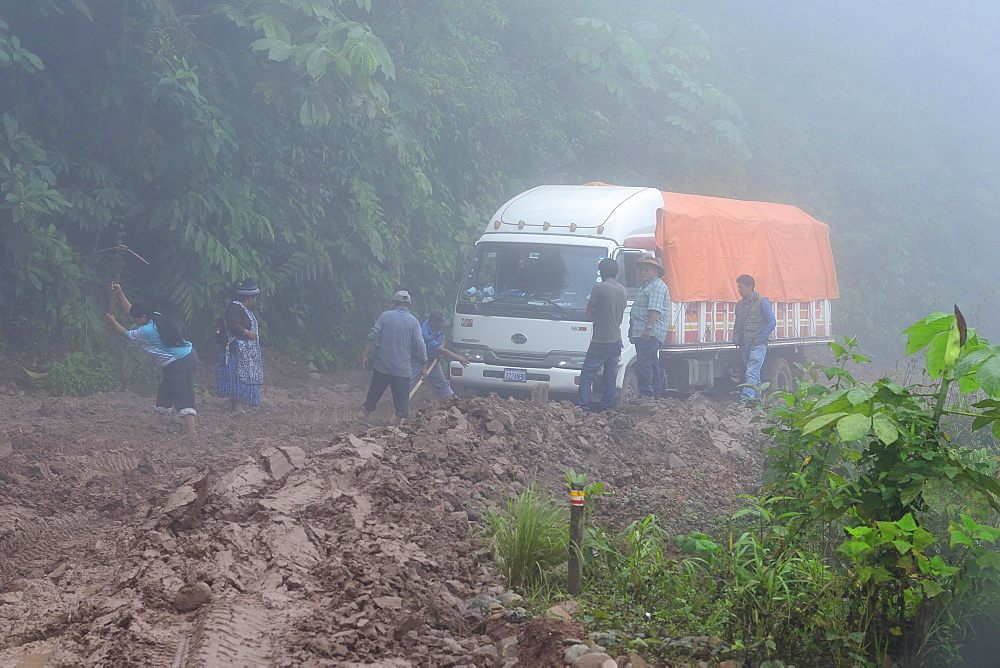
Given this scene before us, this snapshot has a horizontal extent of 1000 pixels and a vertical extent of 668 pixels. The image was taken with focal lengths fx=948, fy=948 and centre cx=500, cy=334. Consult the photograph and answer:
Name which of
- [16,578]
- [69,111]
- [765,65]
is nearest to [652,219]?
[69,111]

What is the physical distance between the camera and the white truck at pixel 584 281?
38.7ft

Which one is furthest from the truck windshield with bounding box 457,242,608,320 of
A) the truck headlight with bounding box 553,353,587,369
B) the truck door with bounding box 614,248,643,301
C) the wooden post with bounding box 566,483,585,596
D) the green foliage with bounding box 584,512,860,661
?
the wooden post with bounding box 566,483,585,596

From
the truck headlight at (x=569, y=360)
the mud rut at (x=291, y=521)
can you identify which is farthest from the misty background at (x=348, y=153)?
the truck headlight at (x=569, y=360)

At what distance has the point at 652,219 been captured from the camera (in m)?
12.6

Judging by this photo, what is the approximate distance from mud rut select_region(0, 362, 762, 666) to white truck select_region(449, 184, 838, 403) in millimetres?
1613

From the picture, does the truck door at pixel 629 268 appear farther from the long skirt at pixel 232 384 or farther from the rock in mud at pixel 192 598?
the rock in mud at pixel 192 598

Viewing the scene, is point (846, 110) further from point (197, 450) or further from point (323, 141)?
point (197, 450)

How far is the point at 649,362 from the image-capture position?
11961 mm

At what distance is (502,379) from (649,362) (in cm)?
187

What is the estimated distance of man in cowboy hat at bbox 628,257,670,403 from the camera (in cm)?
1175

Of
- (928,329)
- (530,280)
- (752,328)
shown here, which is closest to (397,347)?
(530,280)

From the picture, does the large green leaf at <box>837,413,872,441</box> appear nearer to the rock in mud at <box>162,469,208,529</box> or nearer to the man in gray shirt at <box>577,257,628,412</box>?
the rock in mud at <box>162,469,208,529</box>

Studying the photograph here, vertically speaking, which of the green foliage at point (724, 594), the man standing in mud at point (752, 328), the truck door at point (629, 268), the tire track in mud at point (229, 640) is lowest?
the tire track in mud at point (229, 640)

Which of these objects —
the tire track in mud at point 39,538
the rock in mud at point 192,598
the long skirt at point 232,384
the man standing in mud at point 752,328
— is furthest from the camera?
the man standing in mud at point 752,328
